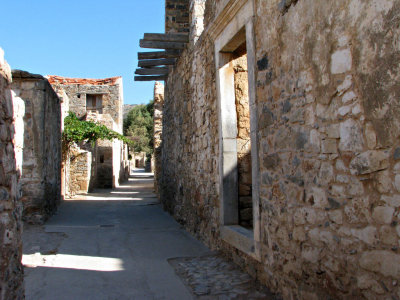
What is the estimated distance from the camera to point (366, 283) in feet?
6.67

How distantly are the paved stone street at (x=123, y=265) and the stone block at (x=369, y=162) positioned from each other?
5.14 ft

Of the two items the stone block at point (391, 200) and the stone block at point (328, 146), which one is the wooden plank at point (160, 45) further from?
the stone block at point (391, 200)

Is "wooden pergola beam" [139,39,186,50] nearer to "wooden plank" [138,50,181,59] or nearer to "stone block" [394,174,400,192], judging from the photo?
"wooden plank" [138,50,181,59]

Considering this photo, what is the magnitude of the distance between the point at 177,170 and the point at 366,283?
17.6 feet

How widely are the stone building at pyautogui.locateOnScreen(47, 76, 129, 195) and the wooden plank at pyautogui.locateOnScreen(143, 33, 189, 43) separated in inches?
236

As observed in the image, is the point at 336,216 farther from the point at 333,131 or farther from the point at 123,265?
the point at 123,265

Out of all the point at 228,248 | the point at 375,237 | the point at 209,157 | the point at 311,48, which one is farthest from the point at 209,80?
the point at 375,237

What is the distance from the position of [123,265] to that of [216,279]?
113cm

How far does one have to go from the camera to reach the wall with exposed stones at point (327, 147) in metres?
1.90

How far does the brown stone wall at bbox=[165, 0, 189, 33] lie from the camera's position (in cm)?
797

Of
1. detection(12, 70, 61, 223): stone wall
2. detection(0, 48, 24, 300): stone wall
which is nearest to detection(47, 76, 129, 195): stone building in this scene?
detection(12, 70, 61, 223): stone wall

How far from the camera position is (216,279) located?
12.0 feet

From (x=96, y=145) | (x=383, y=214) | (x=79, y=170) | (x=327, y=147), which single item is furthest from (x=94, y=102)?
(x=383, y=214)

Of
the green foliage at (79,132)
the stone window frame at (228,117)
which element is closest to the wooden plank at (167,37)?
the stone window frame at (228,117)
